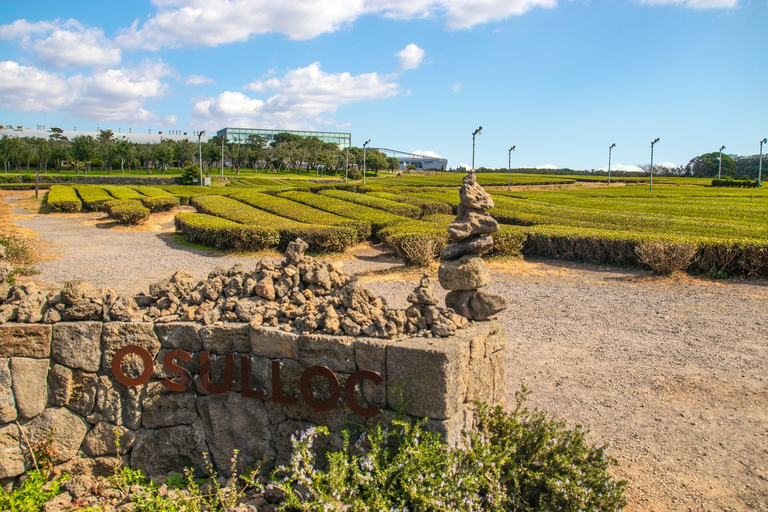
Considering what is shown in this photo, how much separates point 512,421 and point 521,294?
5.62 metres

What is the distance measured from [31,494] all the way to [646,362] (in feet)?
19.9

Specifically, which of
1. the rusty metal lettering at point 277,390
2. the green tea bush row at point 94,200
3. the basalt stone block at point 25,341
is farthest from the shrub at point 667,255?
the green tea bush row at point 94,200

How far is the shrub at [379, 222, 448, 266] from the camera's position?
11445 mm

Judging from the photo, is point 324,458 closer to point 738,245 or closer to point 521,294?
point 521,294

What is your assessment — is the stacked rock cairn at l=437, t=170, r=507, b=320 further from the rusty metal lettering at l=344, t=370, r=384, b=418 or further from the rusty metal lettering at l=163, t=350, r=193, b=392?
the rusty metal lettering at l=163, t=350, r=193, b=392

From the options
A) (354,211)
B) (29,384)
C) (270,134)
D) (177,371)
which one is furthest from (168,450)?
(270,134)

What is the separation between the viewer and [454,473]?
357 centimetres

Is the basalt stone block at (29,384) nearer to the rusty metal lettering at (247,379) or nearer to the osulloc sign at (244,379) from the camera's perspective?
the osulloc sign at (244,379)

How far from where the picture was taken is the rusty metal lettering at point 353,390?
3719 mm

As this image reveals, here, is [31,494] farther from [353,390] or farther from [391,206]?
[391,206]

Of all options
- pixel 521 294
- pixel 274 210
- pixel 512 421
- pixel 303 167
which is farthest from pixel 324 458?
pixel 303 167

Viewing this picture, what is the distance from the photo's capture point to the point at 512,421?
4.00m

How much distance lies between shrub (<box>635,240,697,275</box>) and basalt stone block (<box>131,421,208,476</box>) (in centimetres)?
899

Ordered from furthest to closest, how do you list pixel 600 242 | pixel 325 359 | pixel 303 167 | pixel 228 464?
pixel 303 167 < pixel 600 242 < pixel 228 464 < pixel 325 359
